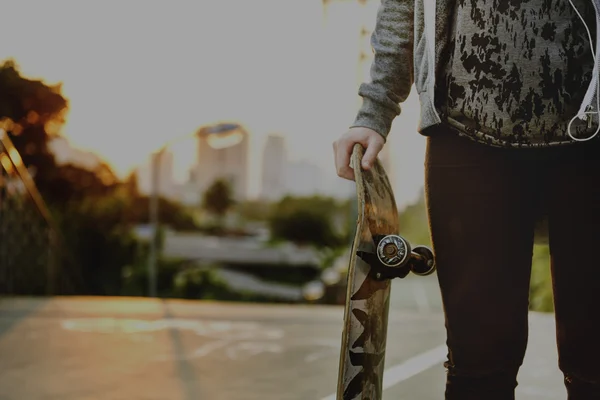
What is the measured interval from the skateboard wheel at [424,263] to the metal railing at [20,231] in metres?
4.09

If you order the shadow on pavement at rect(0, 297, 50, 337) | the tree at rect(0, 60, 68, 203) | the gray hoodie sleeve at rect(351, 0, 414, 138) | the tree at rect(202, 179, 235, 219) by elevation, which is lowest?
the shadow on pavement at rect(0, 297, 50, 337)

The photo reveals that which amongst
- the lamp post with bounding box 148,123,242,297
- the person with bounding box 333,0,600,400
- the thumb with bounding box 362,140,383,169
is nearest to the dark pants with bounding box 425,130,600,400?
the person with bounding box 333,0,600,400

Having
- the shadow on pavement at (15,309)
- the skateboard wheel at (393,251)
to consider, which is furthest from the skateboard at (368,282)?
the shadow on pavement at (15,309)

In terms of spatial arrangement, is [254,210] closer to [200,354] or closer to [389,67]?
[200,354]

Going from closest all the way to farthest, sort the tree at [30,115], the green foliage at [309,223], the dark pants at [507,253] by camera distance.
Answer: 1. the dark pants at [507,253]
2. the tree at [30,115]
3. the green foliage at [309,223]

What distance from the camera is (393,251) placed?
132cm

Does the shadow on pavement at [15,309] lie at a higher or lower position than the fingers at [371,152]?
lower

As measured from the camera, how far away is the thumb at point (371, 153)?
1349mm

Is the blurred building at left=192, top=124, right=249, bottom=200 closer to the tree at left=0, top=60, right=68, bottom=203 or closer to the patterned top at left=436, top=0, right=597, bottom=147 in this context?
the tree at left=0, top=60, right=68, bottom=203

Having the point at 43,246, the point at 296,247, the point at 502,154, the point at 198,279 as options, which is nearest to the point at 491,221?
the point at 502,154

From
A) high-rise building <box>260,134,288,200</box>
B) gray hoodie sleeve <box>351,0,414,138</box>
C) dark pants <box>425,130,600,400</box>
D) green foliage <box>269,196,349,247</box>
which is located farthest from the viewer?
high-rise building <box>260,134,288,200</box>

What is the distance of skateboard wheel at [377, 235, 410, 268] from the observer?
Result: 131 centimetres

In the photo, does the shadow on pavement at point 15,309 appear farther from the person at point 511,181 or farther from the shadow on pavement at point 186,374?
the person at point 511,181

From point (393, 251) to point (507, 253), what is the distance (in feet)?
0.63
